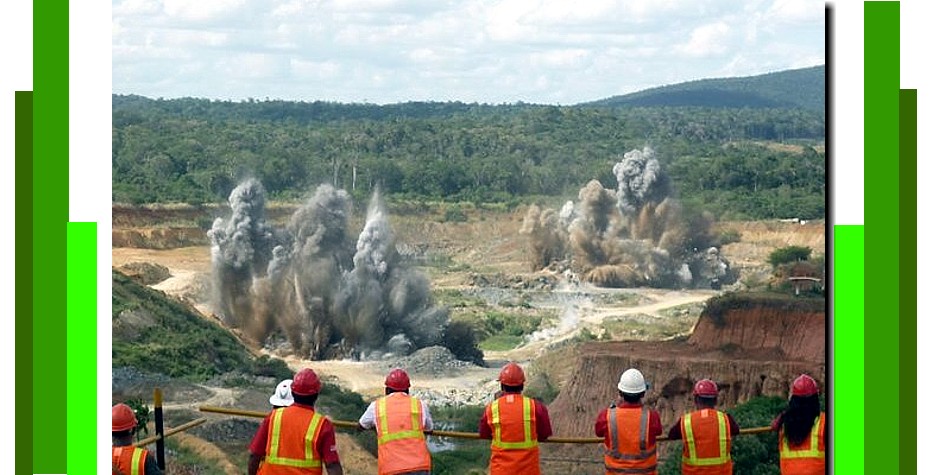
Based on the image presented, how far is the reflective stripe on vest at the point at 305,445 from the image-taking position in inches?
386

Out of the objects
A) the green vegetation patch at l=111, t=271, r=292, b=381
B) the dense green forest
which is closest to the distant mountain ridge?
the dense green forest

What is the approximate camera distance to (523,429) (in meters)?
10.7

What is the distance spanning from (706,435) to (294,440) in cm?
293

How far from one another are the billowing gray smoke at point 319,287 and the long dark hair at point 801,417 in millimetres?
29162

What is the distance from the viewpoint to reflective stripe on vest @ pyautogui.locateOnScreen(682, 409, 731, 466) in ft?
35.2

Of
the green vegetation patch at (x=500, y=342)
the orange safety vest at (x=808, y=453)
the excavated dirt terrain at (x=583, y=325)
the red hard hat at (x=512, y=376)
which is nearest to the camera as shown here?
the red hard hat at (x=512, y=376)

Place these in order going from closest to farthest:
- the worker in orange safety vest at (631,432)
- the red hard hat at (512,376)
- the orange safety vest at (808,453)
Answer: the worker in orange safety vest at (631,432) → the red hard hat at (512,376) → the orange safety vest at (808,453)

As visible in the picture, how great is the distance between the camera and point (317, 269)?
40.8 m

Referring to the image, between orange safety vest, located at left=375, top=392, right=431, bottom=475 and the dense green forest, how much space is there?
35.8m

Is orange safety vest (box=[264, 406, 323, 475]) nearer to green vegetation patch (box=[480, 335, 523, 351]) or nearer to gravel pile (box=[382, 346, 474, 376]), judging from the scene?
gravel pile (box=[382, 346, 474, 376])
